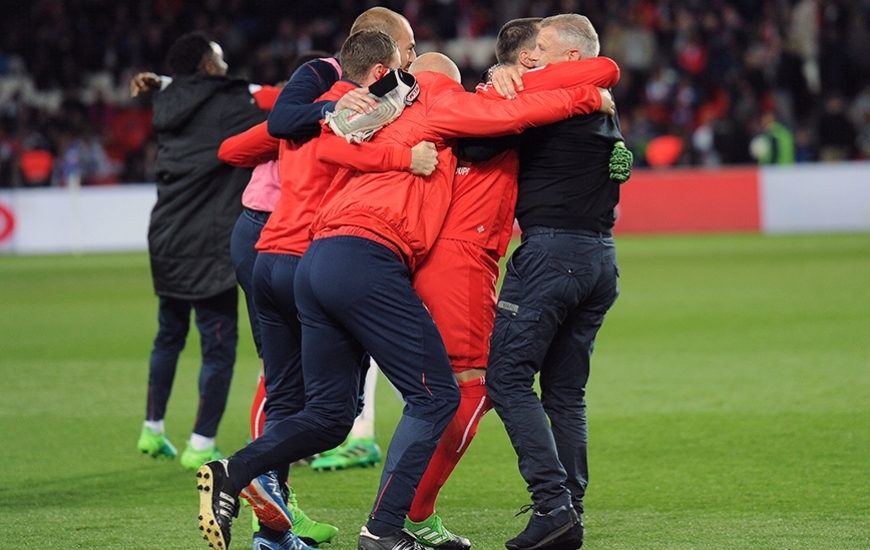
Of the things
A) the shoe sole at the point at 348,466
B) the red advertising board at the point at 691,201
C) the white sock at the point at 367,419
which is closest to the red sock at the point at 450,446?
the shoe sole at the point at 348,466

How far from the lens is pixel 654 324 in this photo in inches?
398

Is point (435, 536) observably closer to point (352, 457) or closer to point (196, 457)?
point (352, 457)

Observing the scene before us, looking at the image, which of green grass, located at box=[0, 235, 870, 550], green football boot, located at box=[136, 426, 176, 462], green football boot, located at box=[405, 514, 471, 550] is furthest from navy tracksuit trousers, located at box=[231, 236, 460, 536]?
green football boot, located at box=[136, 426, 176, 462]

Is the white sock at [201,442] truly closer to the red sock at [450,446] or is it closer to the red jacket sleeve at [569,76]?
the red sock at [450,446]

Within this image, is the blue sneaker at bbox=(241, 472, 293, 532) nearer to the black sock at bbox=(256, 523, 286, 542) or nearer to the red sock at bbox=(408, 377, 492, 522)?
the black sock at bbox=(256, 523, 286, 542)

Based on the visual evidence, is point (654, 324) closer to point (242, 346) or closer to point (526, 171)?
point (242, 346)

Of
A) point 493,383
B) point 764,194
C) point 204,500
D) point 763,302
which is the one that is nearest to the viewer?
point 204,500

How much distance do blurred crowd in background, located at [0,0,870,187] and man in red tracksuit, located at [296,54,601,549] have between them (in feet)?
54.3

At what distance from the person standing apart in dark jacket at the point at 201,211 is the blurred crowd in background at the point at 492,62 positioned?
15.2 meters

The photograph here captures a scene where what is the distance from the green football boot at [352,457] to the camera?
5.65 m

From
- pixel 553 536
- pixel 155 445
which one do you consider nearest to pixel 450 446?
pixel 553 536

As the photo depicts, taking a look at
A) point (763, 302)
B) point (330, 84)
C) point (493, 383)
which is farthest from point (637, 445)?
point (763, 302)

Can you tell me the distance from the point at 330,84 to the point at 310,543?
5.88 feet

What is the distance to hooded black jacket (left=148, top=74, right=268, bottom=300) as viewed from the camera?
5867 millimetres
